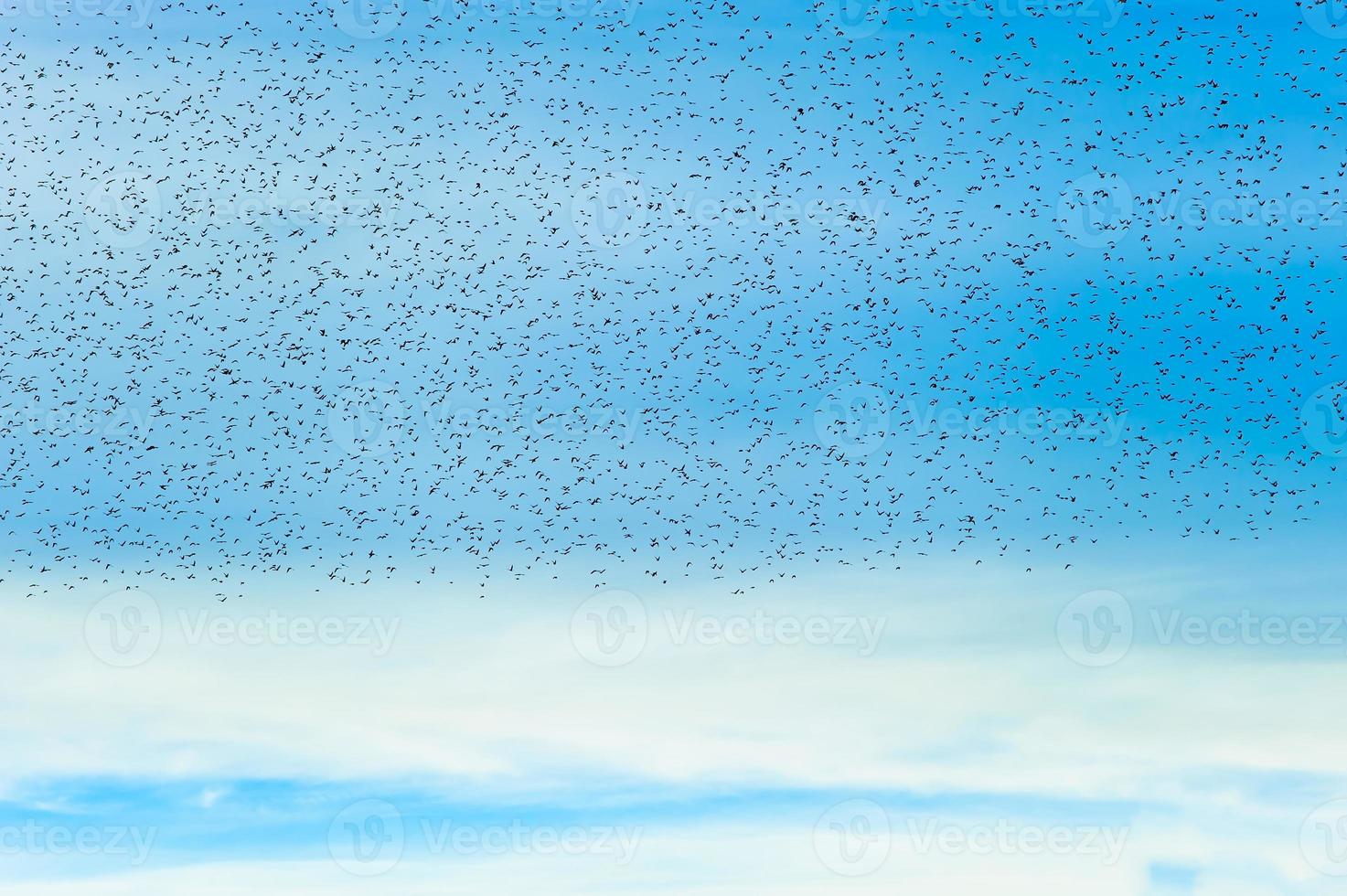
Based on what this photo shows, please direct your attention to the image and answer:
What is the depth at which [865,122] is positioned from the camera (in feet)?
113

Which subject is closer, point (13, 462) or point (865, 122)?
point (13, 462)

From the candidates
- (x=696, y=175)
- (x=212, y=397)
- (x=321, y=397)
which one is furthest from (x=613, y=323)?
(x=212, y=397)

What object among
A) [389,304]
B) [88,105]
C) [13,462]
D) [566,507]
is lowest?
[566,507]

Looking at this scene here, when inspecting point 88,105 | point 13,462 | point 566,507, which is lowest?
point 566,507

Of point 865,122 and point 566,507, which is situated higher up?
point 865,122

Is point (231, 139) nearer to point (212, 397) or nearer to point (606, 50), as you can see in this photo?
point (212, 397)

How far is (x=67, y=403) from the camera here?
32.2m

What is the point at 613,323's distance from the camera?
32.9m

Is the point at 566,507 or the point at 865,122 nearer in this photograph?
the point at 566,507

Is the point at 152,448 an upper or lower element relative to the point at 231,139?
lower

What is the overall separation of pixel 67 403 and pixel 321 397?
5032mm

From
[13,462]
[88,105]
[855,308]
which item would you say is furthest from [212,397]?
[855,308]

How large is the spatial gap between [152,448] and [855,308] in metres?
15.0

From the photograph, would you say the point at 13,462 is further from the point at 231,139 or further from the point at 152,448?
the point at 231,139
